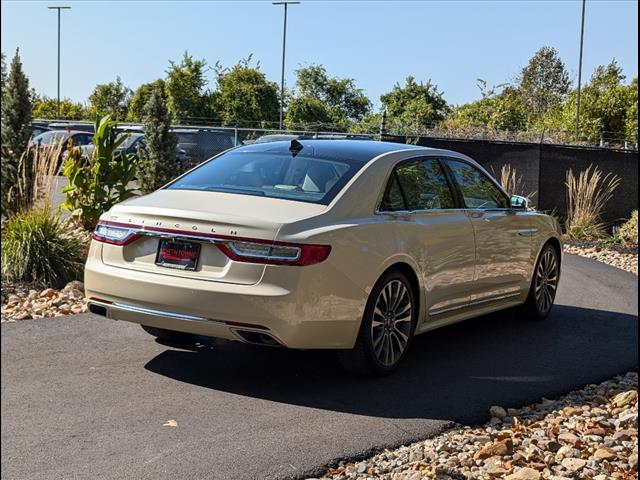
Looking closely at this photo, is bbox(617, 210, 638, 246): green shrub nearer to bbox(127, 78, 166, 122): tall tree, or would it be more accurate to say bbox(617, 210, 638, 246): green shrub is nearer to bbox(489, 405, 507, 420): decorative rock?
bbox(489, 405, 507, 420): decorative rock

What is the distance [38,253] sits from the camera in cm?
923

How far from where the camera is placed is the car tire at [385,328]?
5898 mm

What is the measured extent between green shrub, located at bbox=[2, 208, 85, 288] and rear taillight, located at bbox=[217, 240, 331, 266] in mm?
4442

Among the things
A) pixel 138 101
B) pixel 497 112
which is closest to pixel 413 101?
pixel 497 112

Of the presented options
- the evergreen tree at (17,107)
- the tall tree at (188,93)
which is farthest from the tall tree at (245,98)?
the evergreen tree at (17,107)

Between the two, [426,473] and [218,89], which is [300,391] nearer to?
[426,473]

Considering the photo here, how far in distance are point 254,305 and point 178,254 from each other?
1.99 feet

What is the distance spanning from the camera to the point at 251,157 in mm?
6688

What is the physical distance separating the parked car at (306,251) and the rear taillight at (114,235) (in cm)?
1

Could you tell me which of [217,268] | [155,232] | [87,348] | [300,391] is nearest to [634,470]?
[300,391]

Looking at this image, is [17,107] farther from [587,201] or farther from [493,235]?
[587,201]

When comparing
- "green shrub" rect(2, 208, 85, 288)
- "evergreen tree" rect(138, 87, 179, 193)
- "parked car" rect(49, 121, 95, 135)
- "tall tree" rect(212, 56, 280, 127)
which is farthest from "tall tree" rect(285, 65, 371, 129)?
"green shrub" rect(2, 208, 85, 288)

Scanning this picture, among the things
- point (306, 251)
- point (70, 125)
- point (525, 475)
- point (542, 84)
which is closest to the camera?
point (525, 475)

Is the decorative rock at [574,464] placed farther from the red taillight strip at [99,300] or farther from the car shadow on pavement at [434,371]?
the red taillight strip at [99,300]
